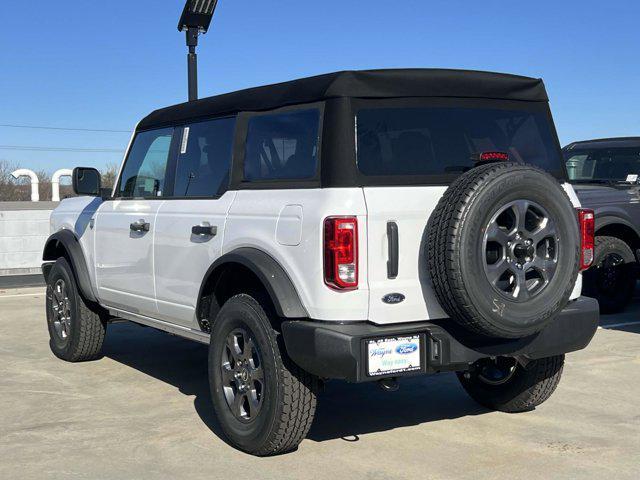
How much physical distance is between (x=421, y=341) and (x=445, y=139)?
1.11 m

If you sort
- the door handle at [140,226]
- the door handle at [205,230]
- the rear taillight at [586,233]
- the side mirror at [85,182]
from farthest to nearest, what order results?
the side mirror at [85,182], the door handle at [140,226], the door handle at [205,230], the rear taillight at [586,233]

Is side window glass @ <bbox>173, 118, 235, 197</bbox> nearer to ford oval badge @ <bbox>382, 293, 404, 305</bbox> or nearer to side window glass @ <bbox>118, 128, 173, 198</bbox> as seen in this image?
side window glass @ <bbox>118, 128, 173, 198</bbox>

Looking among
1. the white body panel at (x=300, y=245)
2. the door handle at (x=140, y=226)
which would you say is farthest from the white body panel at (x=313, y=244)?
the door handle at (x=140, y=226)

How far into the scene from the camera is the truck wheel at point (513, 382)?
540cm

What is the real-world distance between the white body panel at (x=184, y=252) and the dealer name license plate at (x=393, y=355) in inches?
50.3

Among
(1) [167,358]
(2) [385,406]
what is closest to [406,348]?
(2) [385,406]

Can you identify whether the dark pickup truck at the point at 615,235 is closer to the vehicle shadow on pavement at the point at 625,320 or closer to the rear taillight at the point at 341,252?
the vehicle shadow on pavement at the point at 625,320

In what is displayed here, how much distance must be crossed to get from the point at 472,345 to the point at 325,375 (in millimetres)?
777

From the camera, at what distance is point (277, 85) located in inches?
198

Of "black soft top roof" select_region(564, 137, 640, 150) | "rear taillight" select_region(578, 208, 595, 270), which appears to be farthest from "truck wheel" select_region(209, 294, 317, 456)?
"black soft top roof" select_region(564, 137, 640, 150)

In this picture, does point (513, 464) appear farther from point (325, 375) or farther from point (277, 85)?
point (277, 85)

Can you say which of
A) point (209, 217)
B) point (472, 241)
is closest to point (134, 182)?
point (209, 217)

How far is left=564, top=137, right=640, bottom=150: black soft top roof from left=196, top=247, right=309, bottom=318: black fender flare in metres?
7.05

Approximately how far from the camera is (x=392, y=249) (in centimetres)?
437
